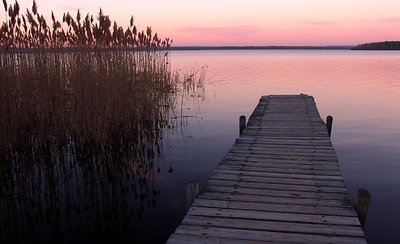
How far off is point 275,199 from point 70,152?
418cm

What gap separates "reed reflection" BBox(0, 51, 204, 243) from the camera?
514cm

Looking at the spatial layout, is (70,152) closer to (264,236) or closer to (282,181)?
(282,181)

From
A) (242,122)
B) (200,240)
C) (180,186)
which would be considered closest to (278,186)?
(200,240)

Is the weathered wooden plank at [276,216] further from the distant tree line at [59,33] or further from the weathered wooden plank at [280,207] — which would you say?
the distant tree line at [59,33]

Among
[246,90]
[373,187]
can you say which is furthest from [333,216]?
[246,90]

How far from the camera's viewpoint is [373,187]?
6.91m

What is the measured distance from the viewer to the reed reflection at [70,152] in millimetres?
5145

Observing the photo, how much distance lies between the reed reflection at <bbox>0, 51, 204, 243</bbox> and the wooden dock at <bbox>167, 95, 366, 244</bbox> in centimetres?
149

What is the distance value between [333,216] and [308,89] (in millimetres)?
18284

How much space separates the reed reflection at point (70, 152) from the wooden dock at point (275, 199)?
149 centimetres

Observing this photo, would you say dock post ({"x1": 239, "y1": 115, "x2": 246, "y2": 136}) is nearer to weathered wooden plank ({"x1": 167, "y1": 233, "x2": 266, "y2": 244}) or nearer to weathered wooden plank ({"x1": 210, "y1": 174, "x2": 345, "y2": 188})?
weathered wooden plank ({"x1": 210, "y1": 174, "x2": 345, "y2": 188})

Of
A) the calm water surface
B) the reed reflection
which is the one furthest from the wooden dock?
the reed reflection

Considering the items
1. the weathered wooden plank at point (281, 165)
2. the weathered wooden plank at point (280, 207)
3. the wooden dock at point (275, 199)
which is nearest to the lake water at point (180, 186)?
the weathered wooden plank at point (280, 207)

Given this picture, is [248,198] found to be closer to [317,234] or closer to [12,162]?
[317,234]
